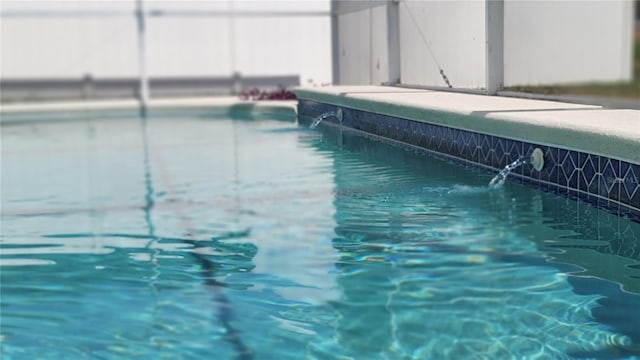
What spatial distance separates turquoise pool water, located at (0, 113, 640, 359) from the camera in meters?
2.72

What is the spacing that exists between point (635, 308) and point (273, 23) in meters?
15.6

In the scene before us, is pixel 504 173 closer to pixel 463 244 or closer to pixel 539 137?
pixel 539 137

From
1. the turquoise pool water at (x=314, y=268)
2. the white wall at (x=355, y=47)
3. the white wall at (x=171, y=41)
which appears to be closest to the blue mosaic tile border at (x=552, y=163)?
the turquoise pool water at (x=314, y=268)

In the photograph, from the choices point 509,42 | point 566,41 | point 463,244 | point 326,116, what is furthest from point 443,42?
point 463,244

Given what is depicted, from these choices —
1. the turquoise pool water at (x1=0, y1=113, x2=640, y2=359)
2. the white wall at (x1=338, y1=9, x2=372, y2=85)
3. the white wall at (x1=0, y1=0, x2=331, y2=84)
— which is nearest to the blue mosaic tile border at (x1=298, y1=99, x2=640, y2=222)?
the turquoise pool water at (x1=0, y1=113, x2=640, y2=359)

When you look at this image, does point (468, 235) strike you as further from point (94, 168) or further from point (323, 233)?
point (94, 168)

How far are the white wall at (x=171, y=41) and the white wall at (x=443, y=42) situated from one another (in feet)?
18.4

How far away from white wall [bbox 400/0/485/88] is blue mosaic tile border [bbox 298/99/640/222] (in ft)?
6.57

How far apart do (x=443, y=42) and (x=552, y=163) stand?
19.2 feet

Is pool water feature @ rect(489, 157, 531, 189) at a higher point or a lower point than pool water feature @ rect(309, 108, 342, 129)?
lower

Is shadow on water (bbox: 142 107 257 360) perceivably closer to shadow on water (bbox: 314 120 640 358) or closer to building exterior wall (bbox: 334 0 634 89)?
shadow on water (bbox: 314 120 640 358)

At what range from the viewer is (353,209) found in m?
5.00

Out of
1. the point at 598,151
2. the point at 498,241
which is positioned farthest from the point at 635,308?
the point at 598,151

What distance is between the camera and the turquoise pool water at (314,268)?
272 centimetres
